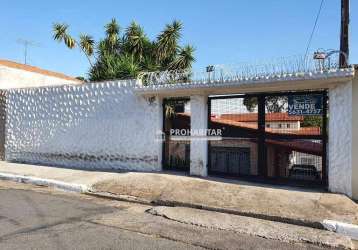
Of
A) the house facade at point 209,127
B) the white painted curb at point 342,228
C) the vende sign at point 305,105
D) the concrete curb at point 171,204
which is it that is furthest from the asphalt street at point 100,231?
the vende sign at point 305,105

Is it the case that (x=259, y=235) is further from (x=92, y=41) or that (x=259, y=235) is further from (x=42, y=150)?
(x=92, y=41)

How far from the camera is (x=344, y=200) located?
8.05 metres

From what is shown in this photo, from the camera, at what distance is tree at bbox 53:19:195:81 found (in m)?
16.4

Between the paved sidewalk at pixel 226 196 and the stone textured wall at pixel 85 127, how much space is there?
3.86ft

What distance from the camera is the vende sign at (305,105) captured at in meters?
9.41

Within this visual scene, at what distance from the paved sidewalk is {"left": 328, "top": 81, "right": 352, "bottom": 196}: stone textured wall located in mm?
427

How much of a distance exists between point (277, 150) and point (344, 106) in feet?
7.16

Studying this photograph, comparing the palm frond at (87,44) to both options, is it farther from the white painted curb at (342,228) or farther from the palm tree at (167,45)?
the white painted curb at (342,228)

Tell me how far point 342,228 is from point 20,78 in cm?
1948

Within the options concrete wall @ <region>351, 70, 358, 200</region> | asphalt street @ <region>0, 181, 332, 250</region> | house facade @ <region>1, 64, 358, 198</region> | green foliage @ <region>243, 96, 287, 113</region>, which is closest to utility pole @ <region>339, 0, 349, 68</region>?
house facade @ <region>1, 64, 358, 198</region>

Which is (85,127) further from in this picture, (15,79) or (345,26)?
(345,26)

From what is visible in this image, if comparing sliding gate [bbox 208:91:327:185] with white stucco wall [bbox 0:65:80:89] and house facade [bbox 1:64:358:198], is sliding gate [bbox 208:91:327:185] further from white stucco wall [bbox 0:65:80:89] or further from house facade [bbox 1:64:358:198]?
white stucco wall [bbox 0:65:80:89]

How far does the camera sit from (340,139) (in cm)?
877

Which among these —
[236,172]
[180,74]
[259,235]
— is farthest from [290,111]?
[259,235]
